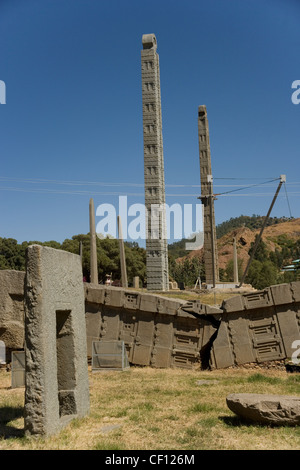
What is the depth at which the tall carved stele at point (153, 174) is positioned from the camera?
68.2 ft

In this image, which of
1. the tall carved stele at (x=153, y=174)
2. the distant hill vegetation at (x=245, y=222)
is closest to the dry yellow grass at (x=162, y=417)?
the tall carved stele at (x=153, y=174)

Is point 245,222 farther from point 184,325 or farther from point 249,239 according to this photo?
point 184,325

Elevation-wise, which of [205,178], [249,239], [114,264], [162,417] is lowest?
[162,417]

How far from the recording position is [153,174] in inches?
819

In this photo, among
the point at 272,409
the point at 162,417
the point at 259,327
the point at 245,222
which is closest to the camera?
the point at 272,409

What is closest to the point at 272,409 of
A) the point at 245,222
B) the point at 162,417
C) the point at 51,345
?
the point at 162,417

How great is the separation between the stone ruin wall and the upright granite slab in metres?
4.64

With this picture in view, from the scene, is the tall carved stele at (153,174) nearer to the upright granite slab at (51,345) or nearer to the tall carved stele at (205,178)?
the tall carved stele at (205,178)

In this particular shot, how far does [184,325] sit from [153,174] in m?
10.7

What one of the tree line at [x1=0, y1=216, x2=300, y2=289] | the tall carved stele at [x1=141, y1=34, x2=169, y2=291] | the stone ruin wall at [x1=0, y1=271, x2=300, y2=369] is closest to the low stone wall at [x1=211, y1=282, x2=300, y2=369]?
the stone ruin wall at [x1=0, y1=271, x2=300, y2=369]
